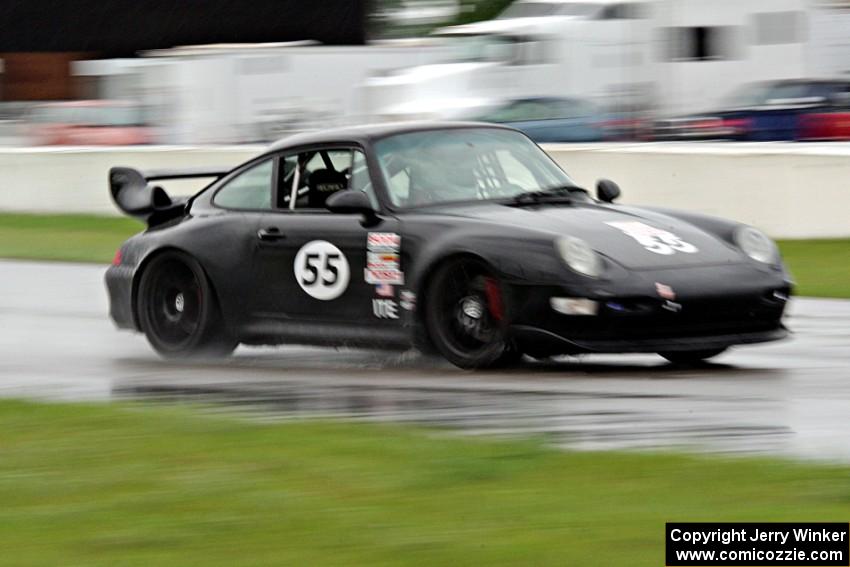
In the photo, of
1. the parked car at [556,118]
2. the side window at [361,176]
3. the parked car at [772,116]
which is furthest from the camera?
the parked car at [556,118]

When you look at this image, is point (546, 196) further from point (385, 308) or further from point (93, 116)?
point (93, 116)

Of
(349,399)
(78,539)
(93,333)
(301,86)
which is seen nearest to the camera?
(78,539)

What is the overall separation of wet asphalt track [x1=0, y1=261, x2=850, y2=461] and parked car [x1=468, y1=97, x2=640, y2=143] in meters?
12.9

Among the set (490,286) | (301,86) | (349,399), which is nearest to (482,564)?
(349,399)

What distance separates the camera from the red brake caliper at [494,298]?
832 cm

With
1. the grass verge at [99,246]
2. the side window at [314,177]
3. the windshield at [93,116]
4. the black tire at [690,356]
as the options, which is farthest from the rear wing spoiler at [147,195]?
the windshield at [93,116]

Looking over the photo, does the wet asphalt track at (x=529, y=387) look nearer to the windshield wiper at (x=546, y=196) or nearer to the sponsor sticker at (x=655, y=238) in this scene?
the sponsor sticker at (x=655, y=238)

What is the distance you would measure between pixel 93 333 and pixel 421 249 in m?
3.42

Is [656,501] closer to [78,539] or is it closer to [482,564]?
[482,564]

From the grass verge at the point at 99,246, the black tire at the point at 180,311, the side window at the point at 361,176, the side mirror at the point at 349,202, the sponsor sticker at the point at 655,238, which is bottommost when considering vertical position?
the grass verge at the point at 99,246

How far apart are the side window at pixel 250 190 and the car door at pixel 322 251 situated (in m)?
0.11

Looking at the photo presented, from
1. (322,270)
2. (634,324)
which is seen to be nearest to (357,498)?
(634,324)

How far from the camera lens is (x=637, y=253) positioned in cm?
835

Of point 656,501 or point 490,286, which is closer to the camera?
point 656,501
